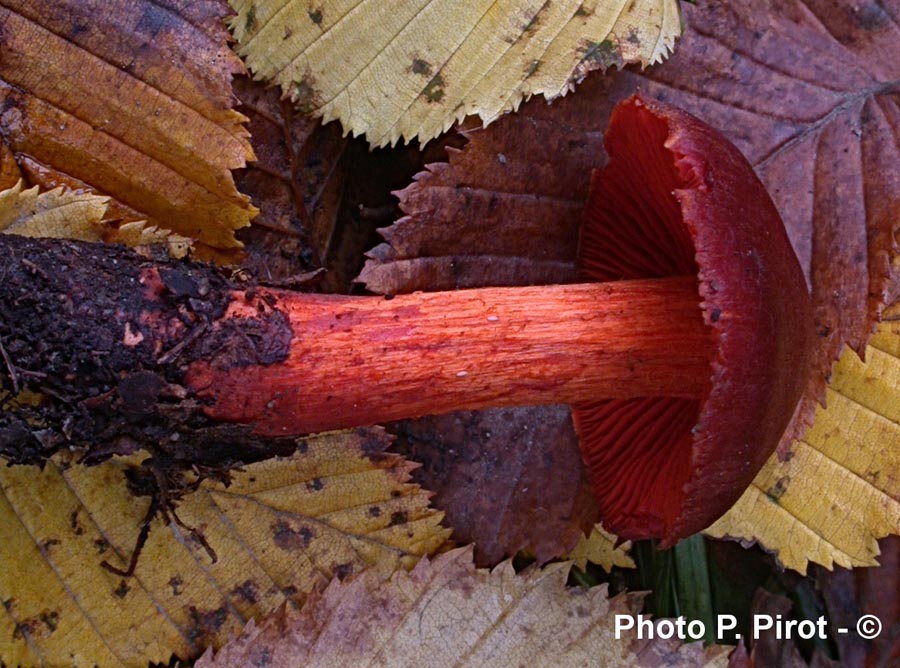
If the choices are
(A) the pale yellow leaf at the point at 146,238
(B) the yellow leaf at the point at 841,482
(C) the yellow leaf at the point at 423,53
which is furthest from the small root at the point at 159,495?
(B) the yellow leaf at the point at 841,482

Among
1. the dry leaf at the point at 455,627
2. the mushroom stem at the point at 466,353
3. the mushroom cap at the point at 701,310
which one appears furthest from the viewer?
the dry leaf at the point at 455,627

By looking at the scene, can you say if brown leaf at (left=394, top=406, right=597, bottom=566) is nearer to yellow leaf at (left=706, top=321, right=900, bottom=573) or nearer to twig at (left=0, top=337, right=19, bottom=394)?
yellow leaf at (left=706, top=321, right=900, bottom=573)

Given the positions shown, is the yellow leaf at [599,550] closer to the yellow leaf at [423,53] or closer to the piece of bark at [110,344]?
the piece of bark at [110,344]

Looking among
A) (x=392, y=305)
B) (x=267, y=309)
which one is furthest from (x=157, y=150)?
(x=392, y=305)

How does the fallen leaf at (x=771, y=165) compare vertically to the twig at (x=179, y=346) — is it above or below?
above

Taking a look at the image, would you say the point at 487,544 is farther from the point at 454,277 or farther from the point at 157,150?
the point at 157,150

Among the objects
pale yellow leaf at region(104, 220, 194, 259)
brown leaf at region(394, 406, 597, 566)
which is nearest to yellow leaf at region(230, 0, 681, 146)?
pale yellow leaf at region(104, 220, 194, 259)
